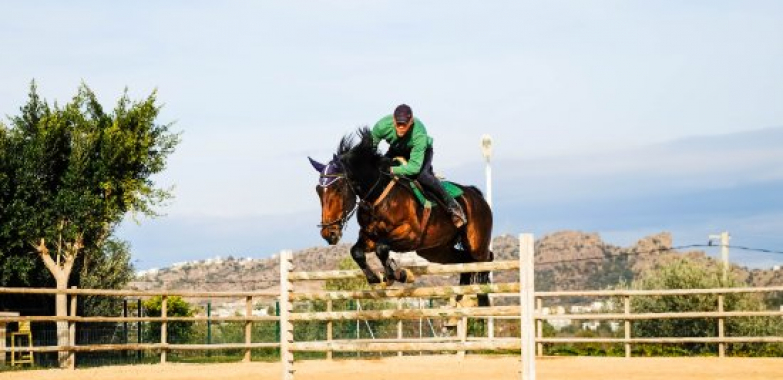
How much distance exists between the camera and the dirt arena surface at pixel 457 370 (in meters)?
17.6

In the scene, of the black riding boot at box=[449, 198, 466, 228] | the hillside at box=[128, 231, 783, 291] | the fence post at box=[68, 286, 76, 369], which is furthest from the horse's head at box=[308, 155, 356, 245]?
the hillside at box=[128, 231, 783, 291]

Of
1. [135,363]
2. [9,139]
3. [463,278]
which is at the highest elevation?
[9,139]

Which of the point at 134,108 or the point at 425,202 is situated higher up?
the point at 134,108

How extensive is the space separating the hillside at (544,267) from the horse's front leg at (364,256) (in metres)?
76.2

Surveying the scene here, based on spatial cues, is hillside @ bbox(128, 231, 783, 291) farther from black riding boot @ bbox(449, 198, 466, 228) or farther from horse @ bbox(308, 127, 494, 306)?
black riding boot @ bbox(449, 198, 466, 228)

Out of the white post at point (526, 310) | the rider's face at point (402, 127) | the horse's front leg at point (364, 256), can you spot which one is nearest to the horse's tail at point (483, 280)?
the horse's front leg at point (364, 256)

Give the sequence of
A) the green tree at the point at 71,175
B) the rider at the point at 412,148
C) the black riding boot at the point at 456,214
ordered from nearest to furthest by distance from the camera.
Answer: the rider at the point at 412,148
the black riding boot at the point at 456,214
the green tree at the point at 71,175

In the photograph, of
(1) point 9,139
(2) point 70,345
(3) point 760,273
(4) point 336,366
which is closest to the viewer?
(2) point 70,345

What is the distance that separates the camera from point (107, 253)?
36125mm

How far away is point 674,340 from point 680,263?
11.4 m

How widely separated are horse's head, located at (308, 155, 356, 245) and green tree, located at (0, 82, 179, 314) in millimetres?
20052

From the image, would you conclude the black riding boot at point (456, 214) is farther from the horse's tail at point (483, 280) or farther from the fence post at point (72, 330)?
the fence post at point (72, 330)

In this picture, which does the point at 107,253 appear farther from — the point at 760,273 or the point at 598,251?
the point at 598,251

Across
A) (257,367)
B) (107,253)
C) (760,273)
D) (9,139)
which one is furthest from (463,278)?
(760,273)
